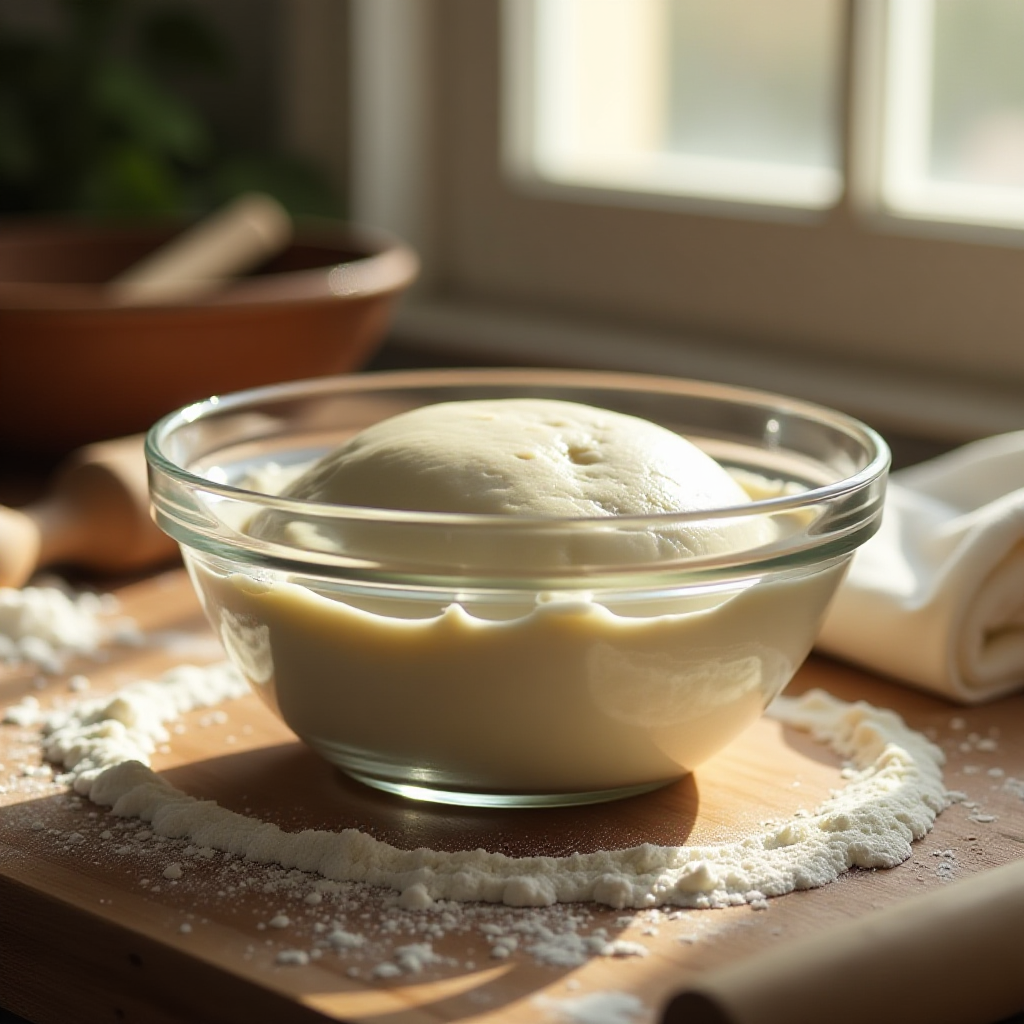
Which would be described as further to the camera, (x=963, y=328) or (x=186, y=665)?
(x=963, y=328)

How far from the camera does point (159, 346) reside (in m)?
1.27

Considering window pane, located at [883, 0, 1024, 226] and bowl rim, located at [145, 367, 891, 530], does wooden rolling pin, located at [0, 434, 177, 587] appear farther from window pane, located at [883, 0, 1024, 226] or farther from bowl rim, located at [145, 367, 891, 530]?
window pane, located at [883, 0, 1024, 226]

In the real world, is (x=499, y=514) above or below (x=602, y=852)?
above

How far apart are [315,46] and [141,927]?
4.35ft

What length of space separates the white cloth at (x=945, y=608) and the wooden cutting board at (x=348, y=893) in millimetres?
30

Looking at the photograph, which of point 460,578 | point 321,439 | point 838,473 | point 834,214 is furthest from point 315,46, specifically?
point 460,578

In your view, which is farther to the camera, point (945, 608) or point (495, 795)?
point (945, 608)

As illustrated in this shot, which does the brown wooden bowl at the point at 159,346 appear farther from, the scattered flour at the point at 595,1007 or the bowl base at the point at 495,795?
the scattered flour at the point at 595,1007

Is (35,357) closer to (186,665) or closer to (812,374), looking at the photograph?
(186,665)

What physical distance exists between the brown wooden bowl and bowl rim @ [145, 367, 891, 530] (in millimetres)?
339

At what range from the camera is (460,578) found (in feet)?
2.17

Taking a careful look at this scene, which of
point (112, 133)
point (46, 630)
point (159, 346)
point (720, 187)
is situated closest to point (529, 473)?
point (46, 630)

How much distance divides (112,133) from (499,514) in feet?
4.28

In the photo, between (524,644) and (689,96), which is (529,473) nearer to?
(524,644)
